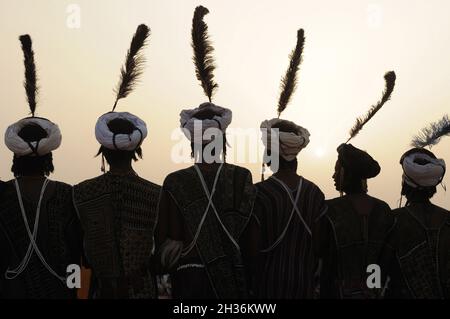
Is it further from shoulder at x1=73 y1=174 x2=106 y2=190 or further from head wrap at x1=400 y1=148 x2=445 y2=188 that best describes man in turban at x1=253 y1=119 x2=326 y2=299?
shoulder at x1=73 y1=174 x2=106 y2=190

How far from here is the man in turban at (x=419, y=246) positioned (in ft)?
28.0

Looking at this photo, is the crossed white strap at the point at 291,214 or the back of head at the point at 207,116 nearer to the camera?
the back of head at the point at 207,116

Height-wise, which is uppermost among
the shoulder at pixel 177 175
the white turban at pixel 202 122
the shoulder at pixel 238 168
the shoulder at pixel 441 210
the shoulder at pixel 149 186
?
the white turban at pixel 202 122

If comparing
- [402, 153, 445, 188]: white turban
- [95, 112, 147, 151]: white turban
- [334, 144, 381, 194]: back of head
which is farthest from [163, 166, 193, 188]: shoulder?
[402, 153, 445, 188]: white turban

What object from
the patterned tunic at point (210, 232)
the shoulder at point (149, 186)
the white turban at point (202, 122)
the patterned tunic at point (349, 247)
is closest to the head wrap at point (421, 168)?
the patterned tunic at point (349, 247)

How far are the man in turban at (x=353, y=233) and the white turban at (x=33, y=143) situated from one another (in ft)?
9.28

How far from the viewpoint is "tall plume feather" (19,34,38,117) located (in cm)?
1023

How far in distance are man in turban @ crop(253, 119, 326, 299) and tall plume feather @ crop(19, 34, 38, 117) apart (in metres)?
3.60

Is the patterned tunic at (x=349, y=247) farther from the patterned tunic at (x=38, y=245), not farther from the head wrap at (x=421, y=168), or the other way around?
the patterned tunic at (x=38, y=245)

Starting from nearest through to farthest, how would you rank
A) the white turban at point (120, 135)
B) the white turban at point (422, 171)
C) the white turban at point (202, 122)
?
the white turban at point (120, 135) < the white turban at point (202, 122) < the white turban at point (422, 171)

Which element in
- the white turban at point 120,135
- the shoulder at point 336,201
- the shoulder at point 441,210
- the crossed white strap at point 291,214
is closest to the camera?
the white turban at point 120,135

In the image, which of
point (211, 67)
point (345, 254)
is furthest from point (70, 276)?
point (211, 67)
